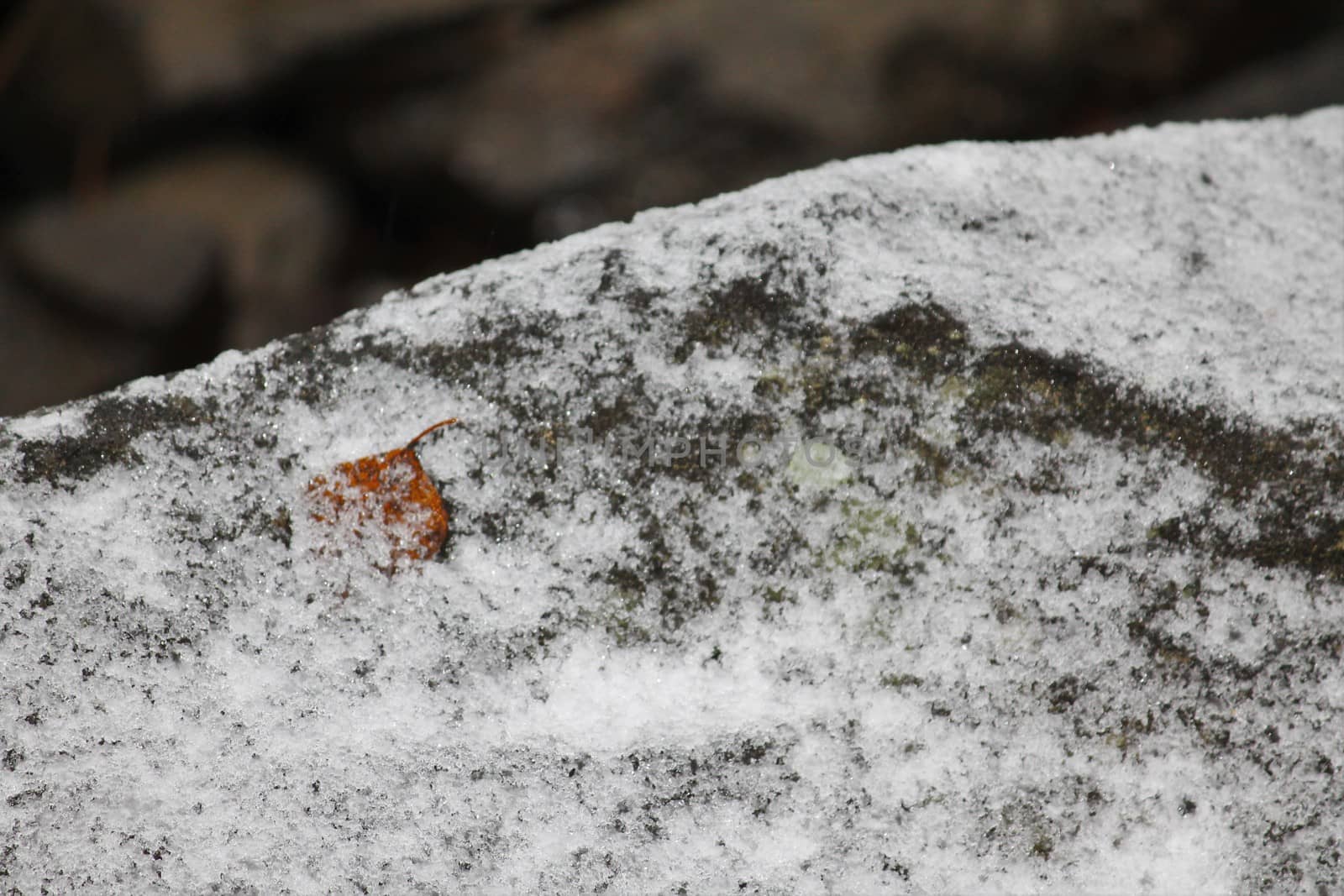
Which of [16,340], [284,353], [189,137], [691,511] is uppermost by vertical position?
[189,137]

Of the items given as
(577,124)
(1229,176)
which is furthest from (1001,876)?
(577,124)

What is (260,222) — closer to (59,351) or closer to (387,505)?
(59,351)

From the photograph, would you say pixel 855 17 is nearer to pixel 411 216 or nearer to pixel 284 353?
pixel 411 216

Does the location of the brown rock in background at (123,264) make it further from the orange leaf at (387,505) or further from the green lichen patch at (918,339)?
the green lichen patch at (918,339)

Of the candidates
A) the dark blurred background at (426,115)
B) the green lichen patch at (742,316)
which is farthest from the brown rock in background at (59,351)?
the green lichen patch at (742,316)

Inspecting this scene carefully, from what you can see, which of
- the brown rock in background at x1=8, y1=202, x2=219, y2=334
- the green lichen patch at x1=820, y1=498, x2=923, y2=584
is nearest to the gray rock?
the green lichen patch at x1=820, y1=498, x2=923, y2=584

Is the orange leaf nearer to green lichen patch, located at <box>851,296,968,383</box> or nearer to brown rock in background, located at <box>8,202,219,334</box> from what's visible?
green lichen patch, located at <box>851,296,968,383</box>

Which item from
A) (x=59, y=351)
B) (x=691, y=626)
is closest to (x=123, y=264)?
(x=59, y=351)
